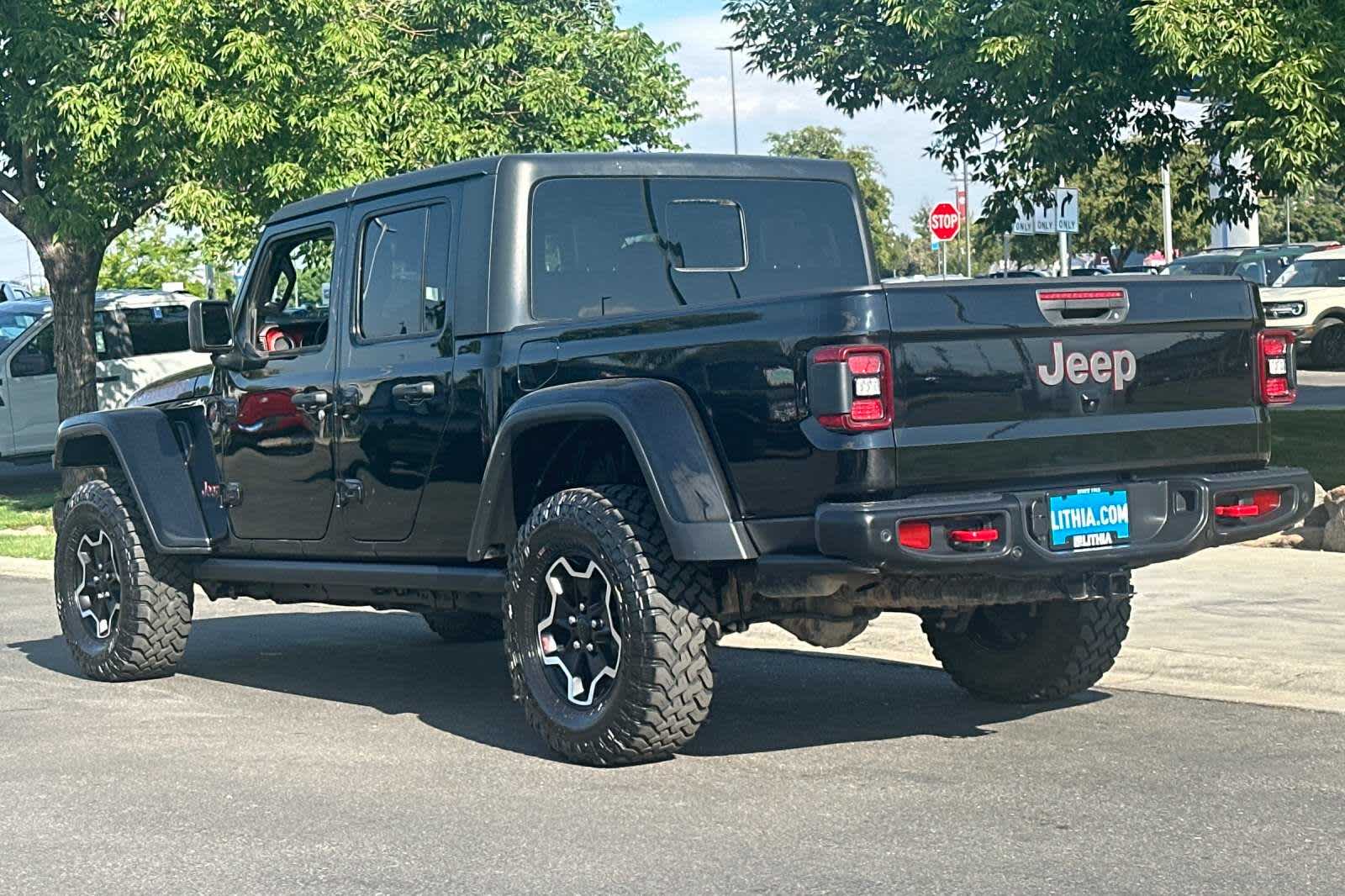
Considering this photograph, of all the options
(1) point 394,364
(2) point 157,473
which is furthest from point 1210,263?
(1) point 394,364

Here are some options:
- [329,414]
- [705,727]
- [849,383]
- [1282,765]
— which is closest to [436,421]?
[329,414]

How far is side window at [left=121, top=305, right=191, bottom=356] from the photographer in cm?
2234

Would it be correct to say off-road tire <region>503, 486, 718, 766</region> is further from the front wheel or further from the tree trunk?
the front wheel

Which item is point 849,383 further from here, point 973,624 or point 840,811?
point 973,624

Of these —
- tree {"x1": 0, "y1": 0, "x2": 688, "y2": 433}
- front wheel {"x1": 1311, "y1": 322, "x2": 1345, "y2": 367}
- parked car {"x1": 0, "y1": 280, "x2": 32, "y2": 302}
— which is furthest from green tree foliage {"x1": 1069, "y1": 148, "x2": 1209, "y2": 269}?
tree {"x1": 0, "y1": 0, "x2": 688, "y2": 433}

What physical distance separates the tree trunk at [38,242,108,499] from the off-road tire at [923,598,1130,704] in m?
14.3

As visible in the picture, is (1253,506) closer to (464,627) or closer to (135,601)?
(464,627)

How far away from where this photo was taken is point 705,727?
7434 mm

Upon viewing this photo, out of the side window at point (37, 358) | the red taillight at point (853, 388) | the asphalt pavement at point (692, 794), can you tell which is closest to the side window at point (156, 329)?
the side window at point (37, 358)

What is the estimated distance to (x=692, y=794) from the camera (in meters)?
6.22

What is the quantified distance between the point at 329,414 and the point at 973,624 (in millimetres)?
2626

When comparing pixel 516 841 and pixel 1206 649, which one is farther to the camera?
pixel 1206 649

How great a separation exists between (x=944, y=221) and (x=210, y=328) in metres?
28.8

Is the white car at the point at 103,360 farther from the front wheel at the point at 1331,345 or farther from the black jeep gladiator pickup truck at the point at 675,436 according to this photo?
the front wheel at the point at 1331,345
